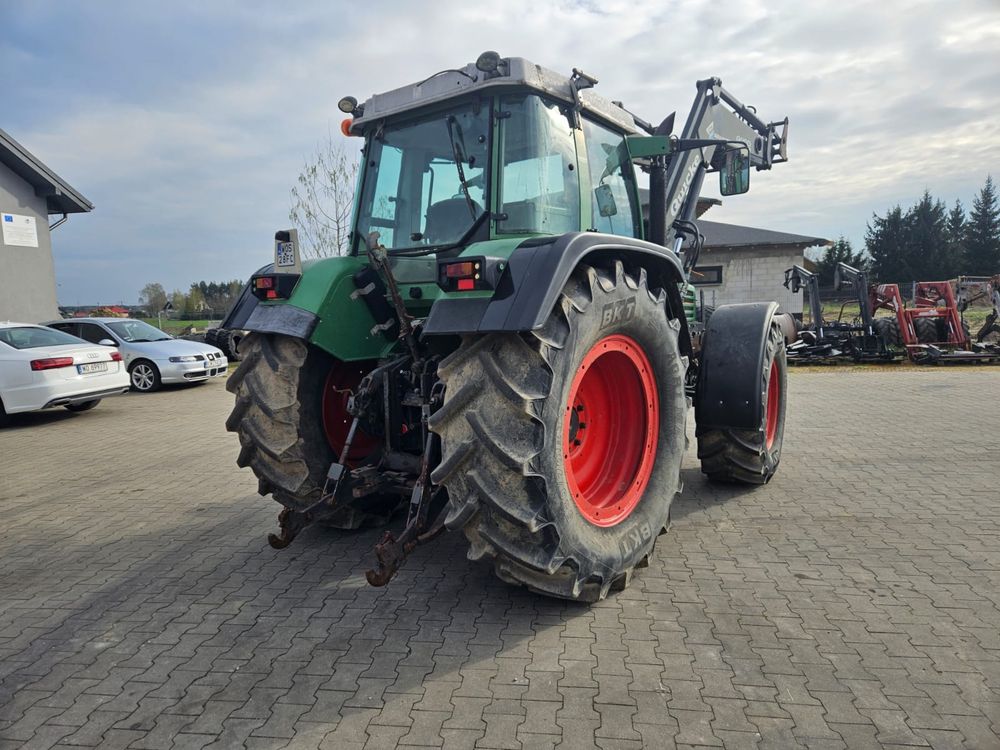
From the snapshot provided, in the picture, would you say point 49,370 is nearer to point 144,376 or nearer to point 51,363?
point 51,363

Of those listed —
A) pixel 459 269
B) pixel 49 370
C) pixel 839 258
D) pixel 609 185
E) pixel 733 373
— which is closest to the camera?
pixel 459 269

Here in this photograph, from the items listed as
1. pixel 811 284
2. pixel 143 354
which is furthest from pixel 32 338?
pixel 811 284

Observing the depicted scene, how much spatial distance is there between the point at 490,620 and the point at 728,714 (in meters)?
1.13

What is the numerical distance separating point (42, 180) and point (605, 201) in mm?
17240

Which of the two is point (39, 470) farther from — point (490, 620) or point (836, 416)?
point (836, 416)

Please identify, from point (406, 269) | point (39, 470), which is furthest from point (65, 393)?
point (406, 269)

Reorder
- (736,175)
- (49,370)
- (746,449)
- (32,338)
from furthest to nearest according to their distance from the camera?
(32,338), (49,370), (736,175), (746,449)

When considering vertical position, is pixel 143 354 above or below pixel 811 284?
below

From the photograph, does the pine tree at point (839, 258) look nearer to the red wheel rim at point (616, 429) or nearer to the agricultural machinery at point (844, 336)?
the agricultural machinery at point (844, 336)

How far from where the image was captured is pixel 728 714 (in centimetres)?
236

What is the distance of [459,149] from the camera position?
377 cm

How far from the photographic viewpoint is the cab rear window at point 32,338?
961 centimetres

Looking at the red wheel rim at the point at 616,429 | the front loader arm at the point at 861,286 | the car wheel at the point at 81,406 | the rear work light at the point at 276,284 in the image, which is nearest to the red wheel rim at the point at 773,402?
the red wheel rim at the point at 616,429

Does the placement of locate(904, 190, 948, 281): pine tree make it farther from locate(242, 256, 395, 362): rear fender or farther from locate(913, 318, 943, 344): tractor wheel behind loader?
locate(242, 256, 395, 362): rear fender
